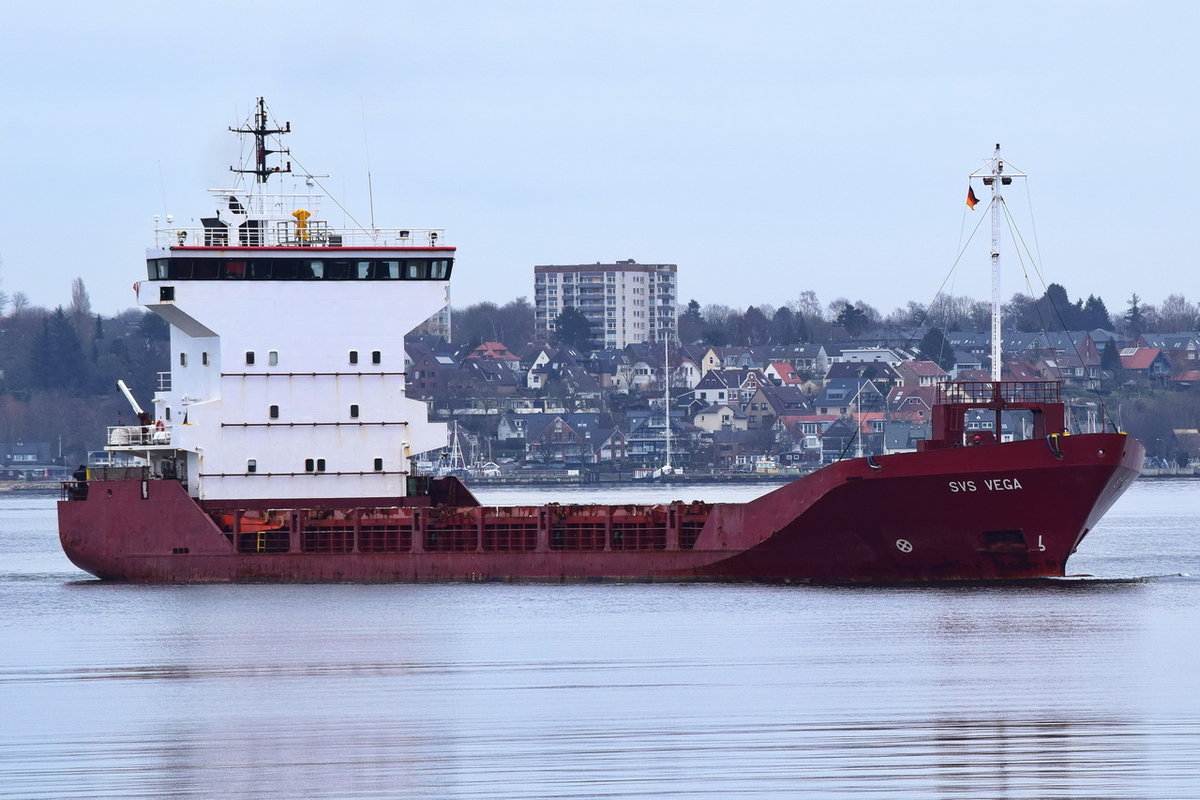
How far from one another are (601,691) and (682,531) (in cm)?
1198

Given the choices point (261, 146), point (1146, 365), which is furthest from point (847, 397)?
point (261, 146)

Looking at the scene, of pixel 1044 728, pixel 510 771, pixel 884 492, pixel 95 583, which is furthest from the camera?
pixel 95 583

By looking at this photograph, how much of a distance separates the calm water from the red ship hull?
53 centimetres

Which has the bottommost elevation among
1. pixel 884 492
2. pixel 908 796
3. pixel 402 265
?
pixel 908 796

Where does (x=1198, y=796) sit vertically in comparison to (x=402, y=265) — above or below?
below

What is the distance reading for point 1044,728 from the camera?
23.1 metres

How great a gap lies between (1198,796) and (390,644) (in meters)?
14.6

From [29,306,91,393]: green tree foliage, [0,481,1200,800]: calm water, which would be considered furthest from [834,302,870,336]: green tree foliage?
[0,481,1200,800]: calm water

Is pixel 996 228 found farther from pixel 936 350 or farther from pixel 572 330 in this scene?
pixel 572 330

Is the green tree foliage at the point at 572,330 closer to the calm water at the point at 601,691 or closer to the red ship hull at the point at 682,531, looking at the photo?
the red ship hull at the point at 682,531

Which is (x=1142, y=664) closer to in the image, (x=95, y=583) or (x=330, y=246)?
(x=330, y=246)

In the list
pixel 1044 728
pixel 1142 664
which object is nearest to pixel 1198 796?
pixel 1044 728

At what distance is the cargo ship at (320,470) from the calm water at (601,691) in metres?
0.66

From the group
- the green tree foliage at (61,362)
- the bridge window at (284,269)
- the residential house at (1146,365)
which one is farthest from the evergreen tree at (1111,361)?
the bridge window at (284,269)
